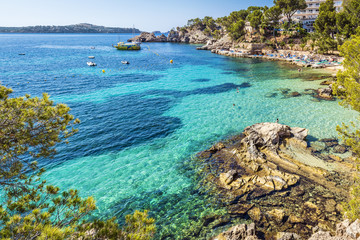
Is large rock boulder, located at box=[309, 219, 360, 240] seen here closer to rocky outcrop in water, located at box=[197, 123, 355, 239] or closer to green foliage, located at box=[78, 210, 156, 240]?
rocky outcrop in water, located at box=[197, 123, 355, 239]

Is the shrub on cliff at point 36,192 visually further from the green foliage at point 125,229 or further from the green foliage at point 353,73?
the green foliage at point 353,73

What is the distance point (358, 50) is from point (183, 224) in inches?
774

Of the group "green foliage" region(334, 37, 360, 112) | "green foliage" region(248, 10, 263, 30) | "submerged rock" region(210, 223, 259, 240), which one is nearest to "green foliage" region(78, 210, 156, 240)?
"submerged rock" region(210, 223, 259, 240)

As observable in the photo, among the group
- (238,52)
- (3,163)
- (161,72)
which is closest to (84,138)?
(3,163)

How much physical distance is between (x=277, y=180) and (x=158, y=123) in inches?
778

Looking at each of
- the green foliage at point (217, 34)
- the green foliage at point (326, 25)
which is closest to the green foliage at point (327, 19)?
the green foliage at point (326, 25)

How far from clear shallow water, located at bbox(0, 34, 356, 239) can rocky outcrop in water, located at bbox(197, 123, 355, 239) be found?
2.36m

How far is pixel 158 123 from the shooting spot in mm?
31906

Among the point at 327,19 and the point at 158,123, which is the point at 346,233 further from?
the point at 327,19

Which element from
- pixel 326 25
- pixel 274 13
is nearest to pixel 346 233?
pixel 326 25

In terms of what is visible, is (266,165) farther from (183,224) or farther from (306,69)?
(306,69)

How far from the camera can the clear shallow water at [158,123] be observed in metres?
17.6

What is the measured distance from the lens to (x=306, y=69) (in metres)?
62.5

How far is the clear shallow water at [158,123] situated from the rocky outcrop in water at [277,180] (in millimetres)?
2362
